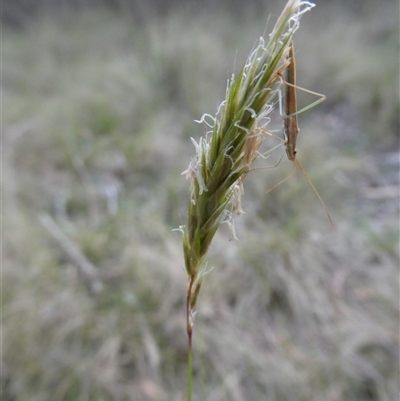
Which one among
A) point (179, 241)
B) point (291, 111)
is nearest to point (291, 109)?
point (291, 111)

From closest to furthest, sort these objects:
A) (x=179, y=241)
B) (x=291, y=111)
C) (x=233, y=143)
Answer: (x=233, y=143), (x=291, y=111), (x=179, y=241)

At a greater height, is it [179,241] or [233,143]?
[233,143]

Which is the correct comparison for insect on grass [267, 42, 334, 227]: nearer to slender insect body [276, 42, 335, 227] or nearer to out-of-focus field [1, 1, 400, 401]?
slender insect body [276, 42, 335, 227]

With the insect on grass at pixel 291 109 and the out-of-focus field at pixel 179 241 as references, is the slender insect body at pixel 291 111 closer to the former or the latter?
the insect on grass at pixel 291 109

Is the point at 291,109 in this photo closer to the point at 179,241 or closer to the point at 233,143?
the point at 233,143

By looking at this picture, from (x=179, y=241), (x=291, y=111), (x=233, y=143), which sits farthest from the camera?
(x=179, y=241)

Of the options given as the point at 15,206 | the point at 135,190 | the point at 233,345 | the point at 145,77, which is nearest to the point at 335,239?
the point at 233,345
